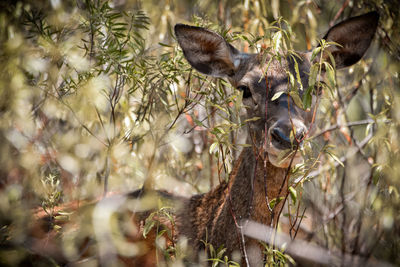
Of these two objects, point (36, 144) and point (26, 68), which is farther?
point (36, 144)

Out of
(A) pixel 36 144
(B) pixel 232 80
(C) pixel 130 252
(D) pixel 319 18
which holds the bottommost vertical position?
(C) pixel 130 252

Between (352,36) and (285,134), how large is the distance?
1473 millimetres

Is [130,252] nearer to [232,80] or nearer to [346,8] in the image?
[232,80]

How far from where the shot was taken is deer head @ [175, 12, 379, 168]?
316 cm

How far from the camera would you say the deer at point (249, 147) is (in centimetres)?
321

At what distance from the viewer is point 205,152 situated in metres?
5.73

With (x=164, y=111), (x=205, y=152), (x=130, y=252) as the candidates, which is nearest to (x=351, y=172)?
(x=205, y=152)

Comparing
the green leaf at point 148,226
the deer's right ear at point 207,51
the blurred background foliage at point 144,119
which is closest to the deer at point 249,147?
the deer's right ear at point 207,51

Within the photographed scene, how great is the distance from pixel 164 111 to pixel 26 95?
1.45 m

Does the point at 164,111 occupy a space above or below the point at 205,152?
above

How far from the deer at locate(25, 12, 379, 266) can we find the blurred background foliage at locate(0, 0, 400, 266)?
18 cm

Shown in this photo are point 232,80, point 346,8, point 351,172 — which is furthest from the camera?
point 346,8

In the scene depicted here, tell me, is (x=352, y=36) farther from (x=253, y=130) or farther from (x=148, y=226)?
(x=148, y=226)

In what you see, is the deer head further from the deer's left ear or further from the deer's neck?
→ the deer's neck
